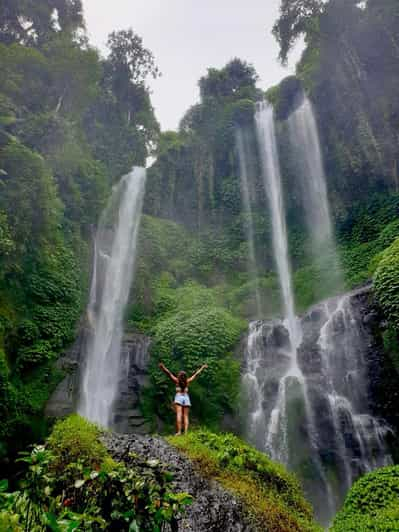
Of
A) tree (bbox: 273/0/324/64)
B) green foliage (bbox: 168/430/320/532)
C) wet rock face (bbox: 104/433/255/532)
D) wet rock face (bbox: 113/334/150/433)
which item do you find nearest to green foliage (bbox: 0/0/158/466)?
wet rock face (bbox: 113/334/150/433)

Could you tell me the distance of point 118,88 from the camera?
24484mm

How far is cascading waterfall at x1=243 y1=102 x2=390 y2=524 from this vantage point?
7.81 meters

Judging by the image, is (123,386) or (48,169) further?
(48,169)

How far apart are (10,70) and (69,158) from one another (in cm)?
475

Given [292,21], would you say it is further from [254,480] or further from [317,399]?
[254,480]

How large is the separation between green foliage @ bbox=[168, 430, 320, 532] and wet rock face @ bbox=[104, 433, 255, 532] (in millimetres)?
127

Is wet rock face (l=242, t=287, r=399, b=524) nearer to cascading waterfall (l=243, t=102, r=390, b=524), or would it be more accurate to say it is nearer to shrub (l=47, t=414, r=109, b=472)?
cascading waterfall (l=243, t=102, r=390, b=524)

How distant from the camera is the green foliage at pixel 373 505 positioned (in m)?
3.38

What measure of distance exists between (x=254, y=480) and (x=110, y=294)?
11.4m

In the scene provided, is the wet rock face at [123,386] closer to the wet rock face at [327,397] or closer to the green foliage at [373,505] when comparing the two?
the wet rock face at [327,397]

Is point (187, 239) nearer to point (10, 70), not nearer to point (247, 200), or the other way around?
→ point (247, 200)

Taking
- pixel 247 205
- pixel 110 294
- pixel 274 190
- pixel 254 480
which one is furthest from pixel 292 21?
pixel 254 480

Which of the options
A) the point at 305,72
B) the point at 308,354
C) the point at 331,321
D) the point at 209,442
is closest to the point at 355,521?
the point at 209,442

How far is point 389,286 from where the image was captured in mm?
9383
